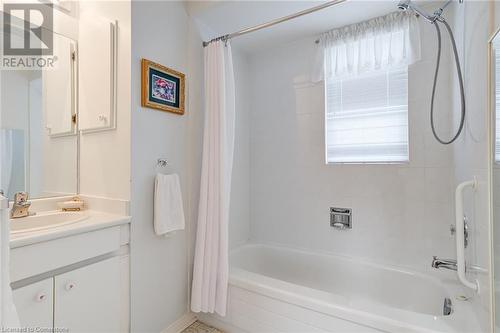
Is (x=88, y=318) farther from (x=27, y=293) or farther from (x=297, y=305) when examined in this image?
(x=297, y=305)

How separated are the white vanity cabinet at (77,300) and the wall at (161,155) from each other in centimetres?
12

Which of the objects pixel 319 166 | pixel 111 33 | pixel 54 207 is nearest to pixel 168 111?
pixel 111 33

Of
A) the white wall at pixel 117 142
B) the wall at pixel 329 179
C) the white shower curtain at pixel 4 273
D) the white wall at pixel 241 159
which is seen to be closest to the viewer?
the white shower curtain at pixel 4 273

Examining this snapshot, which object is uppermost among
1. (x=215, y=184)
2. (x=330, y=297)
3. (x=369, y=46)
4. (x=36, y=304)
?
(x=369, y=46)

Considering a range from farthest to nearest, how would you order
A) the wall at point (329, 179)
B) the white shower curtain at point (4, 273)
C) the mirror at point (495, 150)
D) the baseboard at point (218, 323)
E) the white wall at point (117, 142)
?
the wall at point (329, 179) → the baseboard at point (218, 323) → the white wall at point (117, 142) → the mirror at point (495, 150) → the white shower curtain at point (4, 273)

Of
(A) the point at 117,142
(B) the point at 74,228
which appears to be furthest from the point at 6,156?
(B) the point at 74,228

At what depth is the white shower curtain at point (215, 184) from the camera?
5.69ft

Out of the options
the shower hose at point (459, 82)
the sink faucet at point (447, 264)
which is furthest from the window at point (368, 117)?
the sink faucet at point (447, 264)

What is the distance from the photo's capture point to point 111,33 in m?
1.52

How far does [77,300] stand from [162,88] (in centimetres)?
128

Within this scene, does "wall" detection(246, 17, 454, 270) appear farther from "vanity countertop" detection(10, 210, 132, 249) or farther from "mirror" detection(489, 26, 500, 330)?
"vanity countertop" detection(10, 210, 132, 249)

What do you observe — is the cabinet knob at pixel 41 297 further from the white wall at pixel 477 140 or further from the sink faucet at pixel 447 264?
the sink faucet at pixel 447 264

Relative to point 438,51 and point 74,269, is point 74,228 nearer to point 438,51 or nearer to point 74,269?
point 74,269

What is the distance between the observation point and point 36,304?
1.09m
